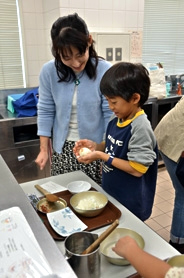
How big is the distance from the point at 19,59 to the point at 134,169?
2339mm

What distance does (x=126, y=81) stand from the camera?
1046 mm

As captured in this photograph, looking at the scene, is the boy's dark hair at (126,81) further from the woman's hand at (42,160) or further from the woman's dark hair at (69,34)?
the woman's hand at (42,160)

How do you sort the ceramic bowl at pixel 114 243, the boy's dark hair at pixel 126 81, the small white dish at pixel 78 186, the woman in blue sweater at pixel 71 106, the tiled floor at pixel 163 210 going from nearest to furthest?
the ceramic bowl at pixel 114 243 → the boy's dark hair at pixel 126 81 → the small white dish at pixel 78 186 → the woman in blue sweater at pixel 71 106 → the tiled floor at pixel 163 210

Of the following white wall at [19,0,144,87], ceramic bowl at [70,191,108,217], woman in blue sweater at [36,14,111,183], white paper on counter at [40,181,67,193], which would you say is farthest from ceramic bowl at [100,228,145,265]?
white wall at [19,0,144,87]

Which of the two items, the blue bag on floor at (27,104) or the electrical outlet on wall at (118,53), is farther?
the electrical outlet on wall at (118,53)

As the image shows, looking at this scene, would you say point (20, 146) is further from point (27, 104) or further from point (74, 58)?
point (74, 58)

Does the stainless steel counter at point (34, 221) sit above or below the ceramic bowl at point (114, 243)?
above

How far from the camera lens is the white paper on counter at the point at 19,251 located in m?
0.45

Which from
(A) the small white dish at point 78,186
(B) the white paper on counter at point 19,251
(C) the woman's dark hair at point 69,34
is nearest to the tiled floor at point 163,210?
(A) the small white dish at point 78,186

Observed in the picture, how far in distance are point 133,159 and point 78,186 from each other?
299 mm

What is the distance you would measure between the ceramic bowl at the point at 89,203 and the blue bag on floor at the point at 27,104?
5.13 feet

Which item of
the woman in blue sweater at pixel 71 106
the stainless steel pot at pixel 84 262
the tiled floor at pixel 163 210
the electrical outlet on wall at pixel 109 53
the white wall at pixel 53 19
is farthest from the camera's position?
the electrical outlet on wall at pixel 109 53

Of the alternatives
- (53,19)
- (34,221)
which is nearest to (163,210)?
(34,221)

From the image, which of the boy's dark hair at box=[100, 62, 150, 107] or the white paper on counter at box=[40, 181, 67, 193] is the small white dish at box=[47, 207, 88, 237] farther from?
the boy's dark hair at box=[100, 62, 150, 107]
